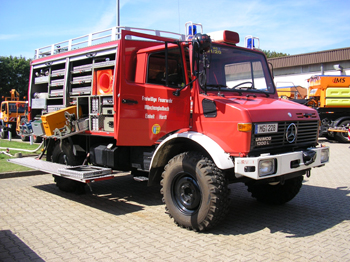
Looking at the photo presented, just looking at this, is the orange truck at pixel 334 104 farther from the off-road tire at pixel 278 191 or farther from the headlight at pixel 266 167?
the headlight at pixel 266 167

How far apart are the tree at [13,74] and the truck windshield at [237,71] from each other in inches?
1587

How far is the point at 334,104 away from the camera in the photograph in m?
16.4

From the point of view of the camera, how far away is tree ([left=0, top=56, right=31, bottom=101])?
39812 millimetres

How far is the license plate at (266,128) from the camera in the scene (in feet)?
14.6

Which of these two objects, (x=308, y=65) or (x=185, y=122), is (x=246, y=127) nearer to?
(x=185, y=122)

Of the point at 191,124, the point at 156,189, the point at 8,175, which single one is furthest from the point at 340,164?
the point at 8,175

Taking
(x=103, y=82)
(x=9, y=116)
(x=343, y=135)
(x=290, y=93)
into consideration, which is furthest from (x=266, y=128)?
(x=9, y=116)

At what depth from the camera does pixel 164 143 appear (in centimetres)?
509

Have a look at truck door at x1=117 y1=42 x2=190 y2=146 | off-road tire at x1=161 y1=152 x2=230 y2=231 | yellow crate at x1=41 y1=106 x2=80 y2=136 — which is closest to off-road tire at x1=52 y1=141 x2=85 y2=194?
yellow crate at x1=41 y1=106 x2=80 y2=136

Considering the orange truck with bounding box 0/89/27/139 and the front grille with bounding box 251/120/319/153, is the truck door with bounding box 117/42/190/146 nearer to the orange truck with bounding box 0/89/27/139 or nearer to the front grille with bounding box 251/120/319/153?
the front grille with bounding box 251/120/319/153

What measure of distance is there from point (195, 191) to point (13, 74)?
4190cm

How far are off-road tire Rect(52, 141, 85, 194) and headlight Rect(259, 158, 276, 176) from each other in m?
3.98

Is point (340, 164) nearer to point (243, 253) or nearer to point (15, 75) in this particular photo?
point (243, 253)

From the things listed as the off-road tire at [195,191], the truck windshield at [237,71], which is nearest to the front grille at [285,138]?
the off-road tire at [195,191]
